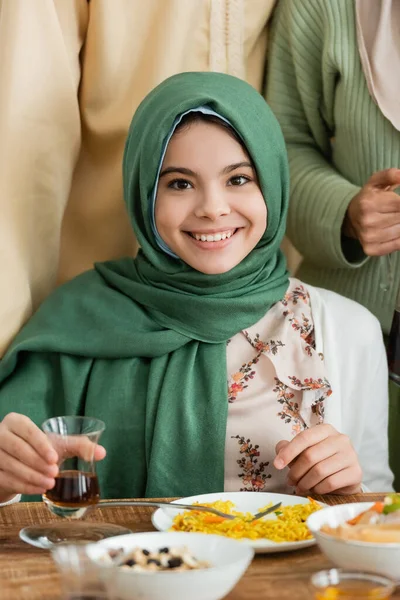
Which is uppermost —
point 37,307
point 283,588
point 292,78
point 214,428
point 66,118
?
point 292,78

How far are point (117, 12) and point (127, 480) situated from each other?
96cm

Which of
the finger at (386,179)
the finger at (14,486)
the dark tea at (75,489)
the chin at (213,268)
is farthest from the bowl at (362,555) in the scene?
the finger at (386,179)

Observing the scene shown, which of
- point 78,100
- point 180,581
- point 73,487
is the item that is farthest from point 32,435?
point 78,100

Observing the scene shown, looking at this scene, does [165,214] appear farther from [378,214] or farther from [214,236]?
[378,214]

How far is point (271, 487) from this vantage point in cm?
168

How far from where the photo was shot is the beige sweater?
1891mm

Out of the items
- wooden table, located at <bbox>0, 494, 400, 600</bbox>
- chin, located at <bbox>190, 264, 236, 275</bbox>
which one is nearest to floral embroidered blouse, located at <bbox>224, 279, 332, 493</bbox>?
chin, located at <bbox>190, 264, 236, 275</bbox>

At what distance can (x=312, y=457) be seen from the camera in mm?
1479

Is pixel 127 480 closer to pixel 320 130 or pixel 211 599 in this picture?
pixel 211 599

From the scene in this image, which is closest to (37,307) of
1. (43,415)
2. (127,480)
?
(43,415)

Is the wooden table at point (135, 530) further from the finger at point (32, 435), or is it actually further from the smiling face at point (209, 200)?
the smiling face at point (209, 200)

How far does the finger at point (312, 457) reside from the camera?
1481 mm

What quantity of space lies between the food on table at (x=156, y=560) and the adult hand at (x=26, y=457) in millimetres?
236

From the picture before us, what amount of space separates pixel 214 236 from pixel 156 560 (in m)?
0.77
